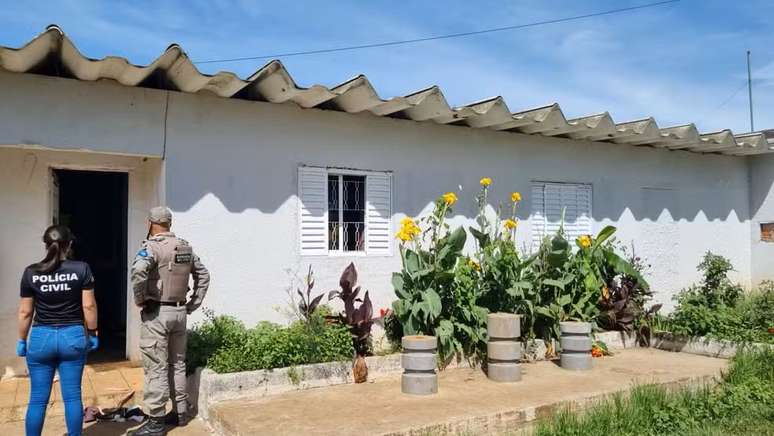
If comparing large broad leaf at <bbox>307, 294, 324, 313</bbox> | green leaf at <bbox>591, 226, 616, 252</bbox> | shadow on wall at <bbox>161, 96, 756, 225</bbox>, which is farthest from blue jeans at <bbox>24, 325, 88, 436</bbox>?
green leaf at <bbox>591, 226, 616, 252</bbox>

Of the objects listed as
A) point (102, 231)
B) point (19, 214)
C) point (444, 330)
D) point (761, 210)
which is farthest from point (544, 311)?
point (761, 210)

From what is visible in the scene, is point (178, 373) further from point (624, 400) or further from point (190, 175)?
point (624, 400)

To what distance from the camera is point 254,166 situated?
288 inches

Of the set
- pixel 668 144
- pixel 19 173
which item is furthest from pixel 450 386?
pixel 668 144

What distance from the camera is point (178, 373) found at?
5.70 metres

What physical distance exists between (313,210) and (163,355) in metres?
2.75

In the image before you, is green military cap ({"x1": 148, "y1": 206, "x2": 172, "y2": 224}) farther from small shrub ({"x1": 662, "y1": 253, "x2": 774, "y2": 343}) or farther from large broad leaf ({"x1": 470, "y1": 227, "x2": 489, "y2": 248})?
small shrub ({"x1": 662, "y1": 253, "x2": 774, "y2": 343})

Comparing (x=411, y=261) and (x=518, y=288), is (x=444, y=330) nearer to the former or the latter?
(x=411, y=261)

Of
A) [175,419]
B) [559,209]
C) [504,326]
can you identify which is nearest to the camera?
[175,419]

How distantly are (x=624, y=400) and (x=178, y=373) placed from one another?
4.09m

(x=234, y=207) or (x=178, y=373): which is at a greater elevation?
(x=234, y=207)

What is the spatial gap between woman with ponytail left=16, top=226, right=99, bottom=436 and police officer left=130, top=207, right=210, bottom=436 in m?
0.48

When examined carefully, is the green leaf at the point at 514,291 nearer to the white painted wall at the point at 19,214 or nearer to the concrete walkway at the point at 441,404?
the concrete walkway at the point at 441,404

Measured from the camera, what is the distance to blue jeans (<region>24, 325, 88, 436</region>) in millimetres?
4906
